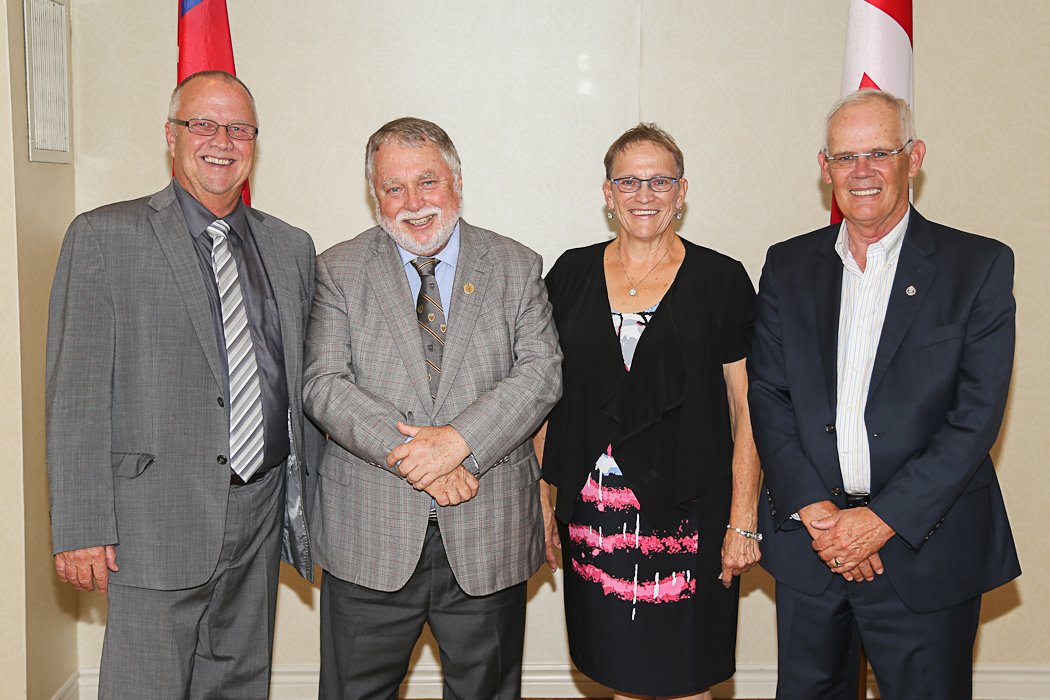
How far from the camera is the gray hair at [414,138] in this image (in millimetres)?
2264

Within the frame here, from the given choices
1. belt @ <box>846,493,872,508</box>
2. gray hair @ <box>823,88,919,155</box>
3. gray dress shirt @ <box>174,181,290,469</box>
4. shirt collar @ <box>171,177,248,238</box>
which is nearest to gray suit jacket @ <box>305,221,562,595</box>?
gray dress shirt @ <box>174,181,290,469</box>

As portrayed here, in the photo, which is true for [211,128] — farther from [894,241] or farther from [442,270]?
[894,241]

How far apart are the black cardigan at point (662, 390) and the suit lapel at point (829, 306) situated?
25cm

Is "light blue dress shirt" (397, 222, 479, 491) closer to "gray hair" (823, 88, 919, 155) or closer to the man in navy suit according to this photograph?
the man in navy suit

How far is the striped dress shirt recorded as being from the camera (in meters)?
2.12

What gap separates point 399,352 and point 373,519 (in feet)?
1.48

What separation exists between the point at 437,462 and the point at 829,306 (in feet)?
3.70

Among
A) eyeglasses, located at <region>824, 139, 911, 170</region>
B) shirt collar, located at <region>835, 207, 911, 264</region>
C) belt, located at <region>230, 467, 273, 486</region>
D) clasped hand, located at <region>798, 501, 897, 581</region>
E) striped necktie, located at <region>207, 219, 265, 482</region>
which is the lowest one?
clasped hand, located at <region>798, 501, 897, 581</region>

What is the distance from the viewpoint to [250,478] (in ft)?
7.33

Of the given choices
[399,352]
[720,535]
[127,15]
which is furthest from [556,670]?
[127,15]

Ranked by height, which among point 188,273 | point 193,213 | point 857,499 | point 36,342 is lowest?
point 857,499

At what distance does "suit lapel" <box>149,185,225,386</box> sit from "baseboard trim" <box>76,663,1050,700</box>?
1.90 m

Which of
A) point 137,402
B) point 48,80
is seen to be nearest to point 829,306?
point 137,402

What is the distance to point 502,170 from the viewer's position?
10.8 feet
